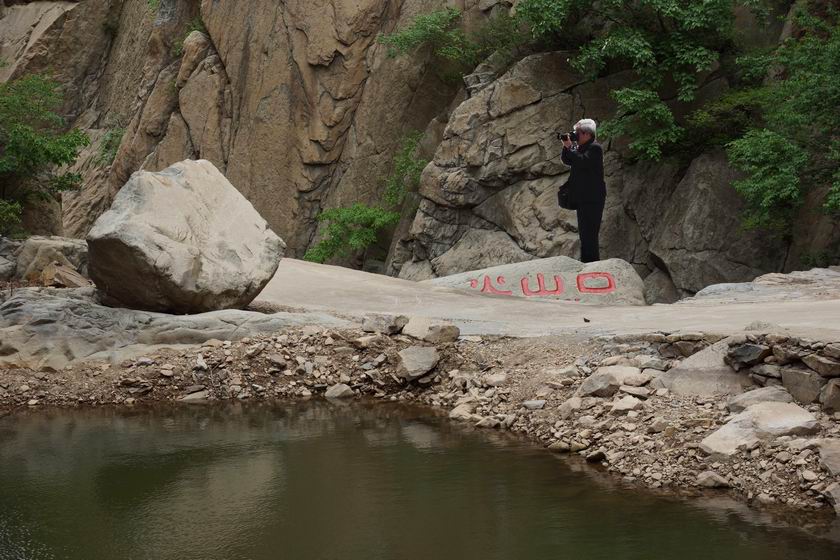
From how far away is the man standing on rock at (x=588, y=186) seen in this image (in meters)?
16.3

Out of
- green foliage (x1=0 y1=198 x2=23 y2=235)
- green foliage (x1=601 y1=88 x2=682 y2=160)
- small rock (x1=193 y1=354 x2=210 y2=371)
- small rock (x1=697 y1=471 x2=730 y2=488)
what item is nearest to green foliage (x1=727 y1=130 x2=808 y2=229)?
green foliage (x1=601 y1=88 x2=682 y2=160)

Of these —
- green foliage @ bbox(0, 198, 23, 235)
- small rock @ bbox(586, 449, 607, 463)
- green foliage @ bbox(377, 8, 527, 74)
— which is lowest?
small rock @ bbox(586, 449, 607, 463)

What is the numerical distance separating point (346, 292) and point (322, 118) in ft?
38.2

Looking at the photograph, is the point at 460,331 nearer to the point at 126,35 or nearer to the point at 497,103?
the point at 497,103

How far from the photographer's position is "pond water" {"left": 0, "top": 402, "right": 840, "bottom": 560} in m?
6.16

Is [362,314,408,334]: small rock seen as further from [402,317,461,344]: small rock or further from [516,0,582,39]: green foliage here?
[516,0,582,39]: green foliage

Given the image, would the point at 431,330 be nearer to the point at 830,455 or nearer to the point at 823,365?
the point at 823,365

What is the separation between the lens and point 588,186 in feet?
53.6

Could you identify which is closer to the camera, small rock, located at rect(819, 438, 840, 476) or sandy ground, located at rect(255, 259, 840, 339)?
small rock, located at rect(819, 438, 840, 476)

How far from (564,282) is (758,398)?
6709mm

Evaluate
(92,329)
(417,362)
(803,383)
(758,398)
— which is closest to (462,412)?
(417,362)

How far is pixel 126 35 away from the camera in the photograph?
109ft

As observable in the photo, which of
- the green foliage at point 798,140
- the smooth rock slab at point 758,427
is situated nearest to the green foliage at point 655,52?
the green foliage at point 798,140

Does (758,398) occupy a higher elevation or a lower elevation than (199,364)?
lower
